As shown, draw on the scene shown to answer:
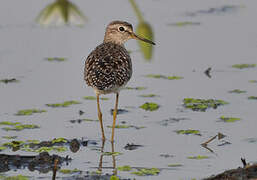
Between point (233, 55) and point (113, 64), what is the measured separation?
391 cm

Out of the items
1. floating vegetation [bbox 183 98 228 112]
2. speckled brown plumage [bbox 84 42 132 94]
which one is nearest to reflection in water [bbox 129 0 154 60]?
floating vegetation [bbox 183 98 228 112]

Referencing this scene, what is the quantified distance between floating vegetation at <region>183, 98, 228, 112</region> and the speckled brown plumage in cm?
120

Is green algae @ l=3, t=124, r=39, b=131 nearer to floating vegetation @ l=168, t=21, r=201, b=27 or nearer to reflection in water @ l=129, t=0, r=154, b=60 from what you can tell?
reflection in water @ l=129, t=0, r=154, b=60

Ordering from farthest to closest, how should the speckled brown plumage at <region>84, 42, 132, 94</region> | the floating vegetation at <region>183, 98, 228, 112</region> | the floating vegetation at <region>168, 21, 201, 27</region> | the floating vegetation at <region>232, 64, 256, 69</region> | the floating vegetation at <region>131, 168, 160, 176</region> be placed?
the floating vegetation at <region>168, 21, 201, 27</region> < the floating vegetation at <region>232, 64, 256, 69</region> < the floating vegetation at <region>183, 98, 228, 112</region> < the speckled brown plumage at <region>84, 42, 132, 94</region> < the floating vegetation at <region>131, 168, 160, 176</region>

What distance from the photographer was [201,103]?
11.4 metres

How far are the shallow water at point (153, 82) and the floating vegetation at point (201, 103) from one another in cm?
13

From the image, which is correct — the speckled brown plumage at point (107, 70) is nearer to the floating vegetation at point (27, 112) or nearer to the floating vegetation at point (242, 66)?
the floating vegetation at point (27, 112)

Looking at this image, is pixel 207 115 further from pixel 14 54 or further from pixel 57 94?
pixel 14 54

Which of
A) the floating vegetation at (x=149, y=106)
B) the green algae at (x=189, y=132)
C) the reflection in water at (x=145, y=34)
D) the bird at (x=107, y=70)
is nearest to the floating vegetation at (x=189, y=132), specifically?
the green algae at (x=189, y=132)

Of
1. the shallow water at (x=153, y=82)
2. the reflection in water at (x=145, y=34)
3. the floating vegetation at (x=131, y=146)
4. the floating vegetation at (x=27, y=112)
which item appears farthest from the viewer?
the reflection in water at (x=145, y=34)

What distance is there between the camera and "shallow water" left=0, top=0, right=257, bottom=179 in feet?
31.4

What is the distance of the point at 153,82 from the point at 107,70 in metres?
2.45

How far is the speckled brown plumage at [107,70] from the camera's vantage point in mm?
10039

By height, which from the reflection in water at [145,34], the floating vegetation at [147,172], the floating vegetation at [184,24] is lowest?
the floating vegetation at [147,172]
